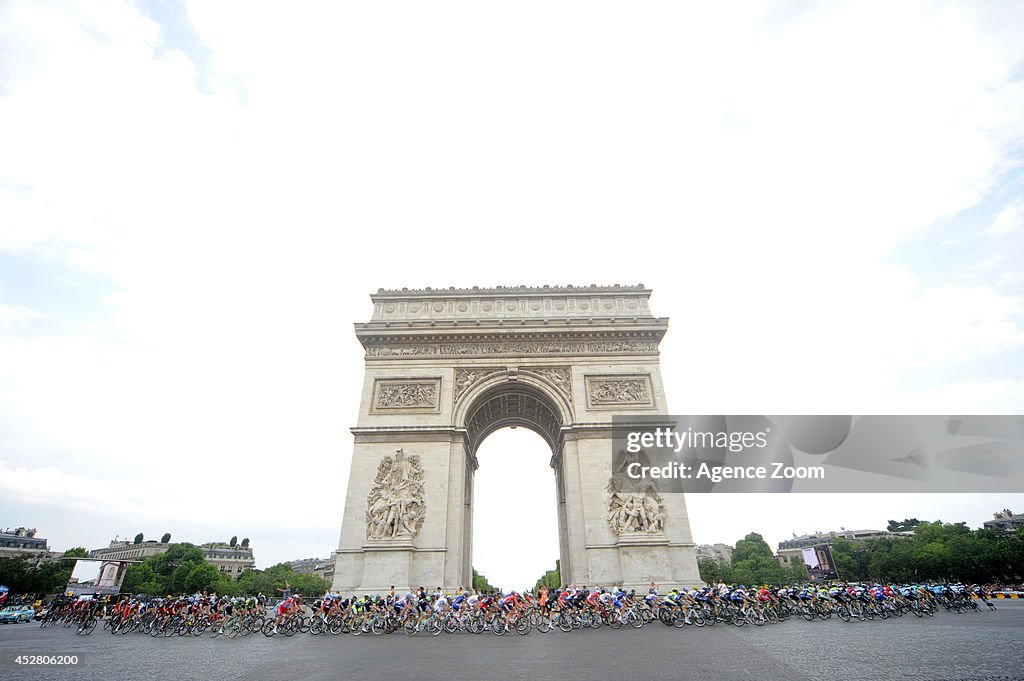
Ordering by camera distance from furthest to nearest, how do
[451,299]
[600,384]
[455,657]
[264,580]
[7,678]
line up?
[264,580]
[451,299]
[600,384]
[455,657]
[7,678]

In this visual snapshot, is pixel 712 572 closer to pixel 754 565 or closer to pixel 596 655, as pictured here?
pixel 754 565

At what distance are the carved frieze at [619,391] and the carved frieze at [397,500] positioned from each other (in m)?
7.93

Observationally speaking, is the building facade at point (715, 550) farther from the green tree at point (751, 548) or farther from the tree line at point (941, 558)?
the tree line at point (941, 558)

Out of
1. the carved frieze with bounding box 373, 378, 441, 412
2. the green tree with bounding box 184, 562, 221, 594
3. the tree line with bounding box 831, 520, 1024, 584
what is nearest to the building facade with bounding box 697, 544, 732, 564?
the tree line with bounding box 831, 520, 1024, 584

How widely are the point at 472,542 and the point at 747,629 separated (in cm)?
1336

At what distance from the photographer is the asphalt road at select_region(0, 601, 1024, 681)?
715cm

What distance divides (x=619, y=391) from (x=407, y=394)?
30.4 feet

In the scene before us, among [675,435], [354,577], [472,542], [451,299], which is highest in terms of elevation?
[451,299]

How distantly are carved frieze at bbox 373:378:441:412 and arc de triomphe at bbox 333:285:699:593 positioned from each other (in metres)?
0.05

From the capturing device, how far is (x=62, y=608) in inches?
979

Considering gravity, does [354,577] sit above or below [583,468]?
below

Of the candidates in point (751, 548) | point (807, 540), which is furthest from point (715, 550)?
point (751, 548)

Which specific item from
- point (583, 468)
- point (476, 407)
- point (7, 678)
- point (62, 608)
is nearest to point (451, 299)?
point (476, 407)

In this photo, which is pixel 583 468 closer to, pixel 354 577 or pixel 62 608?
pixel 354 577
